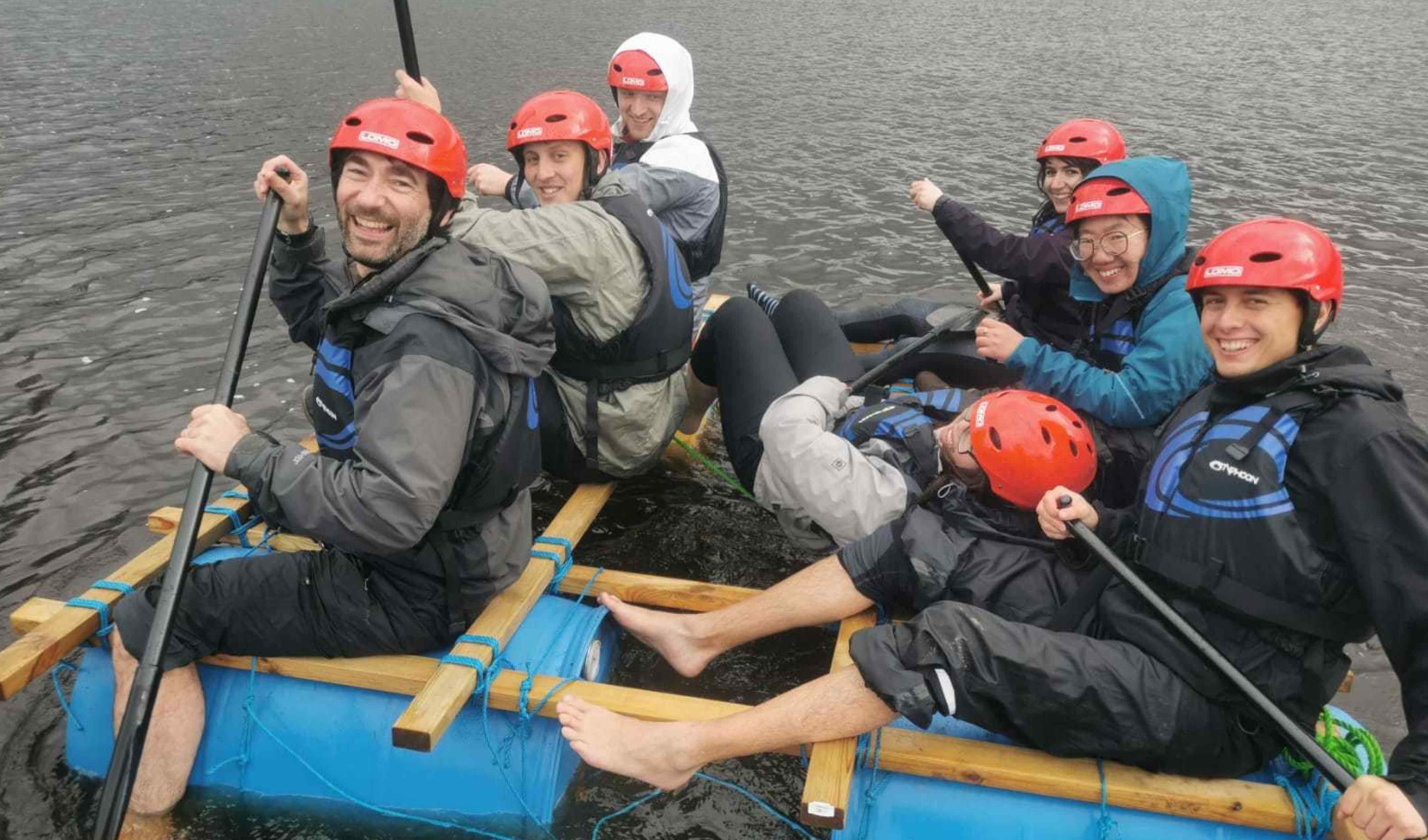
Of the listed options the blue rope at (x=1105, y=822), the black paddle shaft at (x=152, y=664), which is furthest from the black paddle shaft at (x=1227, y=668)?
the black paddle shaft at (x=152, y=664)

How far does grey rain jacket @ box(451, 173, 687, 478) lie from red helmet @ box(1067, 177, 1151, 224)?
223 cm

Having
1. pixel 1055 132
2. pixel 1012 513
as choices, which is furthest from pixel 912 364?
pixel 1012 513

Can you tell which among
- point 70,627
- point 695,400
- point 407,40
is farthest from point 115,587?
point 407,40

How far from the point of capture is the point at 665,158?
6.83 metres

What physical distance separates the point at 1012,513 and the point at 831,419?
1116 millimetres

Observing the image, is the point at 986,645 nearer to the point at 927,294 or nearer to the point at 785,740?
the point at 785,740

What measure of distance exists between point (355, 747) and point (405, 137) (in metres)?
2.53

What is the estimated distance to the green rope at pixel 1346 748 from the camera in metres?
4.06

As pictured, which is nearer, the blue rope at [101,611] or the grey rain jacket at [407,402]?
the grey rain jacket at [407,402]

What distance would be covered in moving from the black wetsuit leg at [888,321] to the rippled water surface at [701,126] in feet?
5.43

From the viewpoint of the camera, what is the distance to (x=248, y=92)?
19.2m

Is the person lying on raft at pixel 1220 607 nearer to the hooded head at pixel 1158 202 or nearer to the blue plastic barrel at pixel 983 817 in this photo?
the blue plastic barrel at pixel 983 817

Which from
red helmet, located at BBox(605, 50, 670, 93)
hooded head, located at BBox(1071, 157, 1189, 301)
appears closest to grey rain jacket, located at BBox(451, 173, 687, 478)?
red helmet, located at BBox(605, 50, 670, 93)

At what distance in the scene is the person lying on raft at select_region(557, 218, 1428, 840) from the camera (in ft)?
→ 11.6
